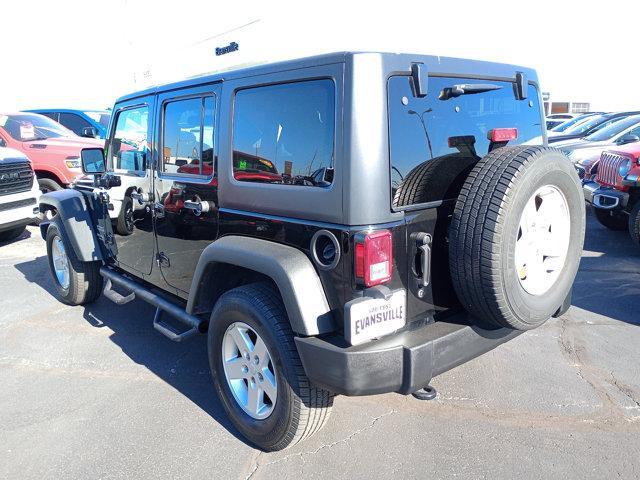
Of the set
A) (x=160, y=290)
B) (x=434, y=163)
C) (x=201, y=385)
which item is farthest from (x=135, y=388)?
(x=434, y=163)

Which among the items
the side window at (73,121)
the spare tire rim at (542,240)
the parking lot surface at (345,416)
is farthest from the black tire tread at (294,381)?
the side window at (73,121)

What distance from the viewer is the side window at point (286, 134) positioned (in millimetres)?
2295

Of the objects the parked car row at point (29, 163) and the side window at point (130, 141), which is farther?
the parked car row at point (29, 163)

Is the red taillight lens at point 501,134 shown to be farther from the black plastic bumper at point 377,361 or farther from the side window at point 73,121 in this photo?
the side window at point 73,121

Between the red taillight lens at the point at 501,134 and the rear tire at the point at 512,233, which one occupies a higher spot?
the red taillight lens at the point at 501,134

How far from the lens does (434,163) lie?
2453 mm

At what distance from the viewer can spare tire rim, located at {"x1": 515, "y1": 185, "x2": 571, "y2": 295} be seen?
2.48 metres

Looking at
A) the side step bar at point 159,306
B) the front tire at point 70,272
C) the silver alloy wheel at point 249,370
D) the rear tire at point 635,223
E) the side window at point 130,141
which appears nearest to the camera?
the silver alloy wheel at point 249,370

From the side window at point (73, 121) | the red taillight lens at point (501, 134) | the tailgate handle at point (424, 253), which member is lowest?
the tailgate handle at point (424, 253)

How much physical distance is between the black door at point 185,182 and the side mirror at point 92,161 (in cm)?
141

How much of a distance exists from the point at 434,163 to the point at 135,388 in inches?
97.9

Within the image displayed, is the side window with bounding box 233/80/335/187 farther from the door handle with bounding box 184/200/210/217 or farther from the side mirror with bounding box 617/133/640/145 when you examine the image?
the side mirror with bounding box 617/133/640/145

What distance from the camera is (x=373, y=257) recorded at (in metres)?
2.17

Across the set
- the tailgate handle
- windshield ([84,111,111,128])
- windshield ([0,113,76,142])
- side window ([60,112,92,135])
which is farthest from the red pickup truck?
side window ([60,112,92,135])
